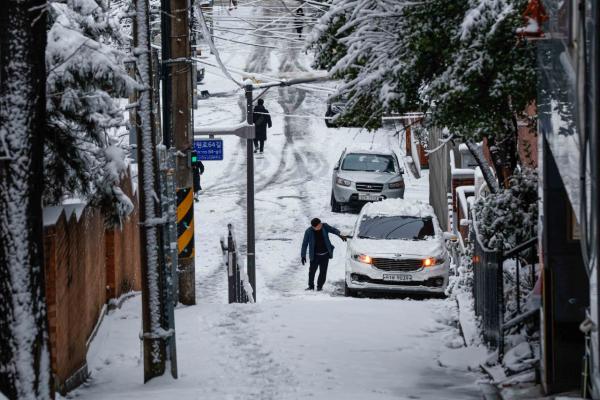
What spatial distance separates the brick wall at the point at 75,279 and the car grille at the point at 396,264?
5.38 metres

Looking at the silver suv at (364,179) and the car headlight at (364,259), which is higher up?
the silver suv at (364,179)

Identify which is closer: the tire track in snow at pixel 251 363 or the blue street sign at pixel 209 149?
the tire track in snow at pixel 251 363

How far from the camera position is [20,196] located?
26.3 feet

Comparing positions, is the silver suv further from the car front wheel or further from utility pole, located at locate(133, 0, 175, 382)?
utility pole, located at locate(133, 0, 175, 382)

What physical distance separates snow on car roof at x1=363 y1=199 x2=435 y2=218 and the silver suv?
743 cm

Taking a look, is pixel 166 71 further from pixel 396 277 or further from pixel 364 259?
pixel 396 277

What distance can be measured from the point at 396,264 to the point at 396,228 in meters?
1.48

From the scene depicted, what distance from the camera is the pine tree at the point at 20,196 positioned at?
7.94 meters

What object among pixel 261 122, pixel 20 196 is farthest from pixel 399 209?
pixel 261 122

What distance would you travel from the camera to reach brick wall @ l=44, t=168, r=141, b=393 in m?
10.3

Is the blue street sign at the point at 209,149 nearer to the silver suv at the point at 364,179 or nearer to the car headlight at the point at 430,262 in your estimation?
the car headlight at the point at 430,262

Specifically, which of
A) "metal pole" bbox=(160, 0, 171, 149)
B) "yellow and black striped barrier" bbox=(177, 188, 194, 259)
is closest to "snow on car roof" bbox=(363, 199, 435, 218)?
"yellow and black striped barrier" bbox=(177, 188, 194, 259)

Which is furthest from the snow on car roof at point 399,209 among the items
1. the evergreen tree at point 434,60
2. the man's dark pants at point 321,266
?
the evergreen tree at point 434,60

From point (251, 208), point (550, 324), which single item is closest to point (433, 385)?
point (550, 324)
